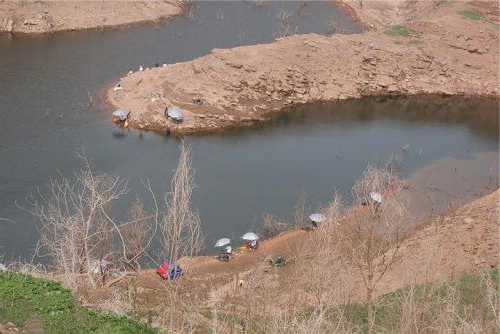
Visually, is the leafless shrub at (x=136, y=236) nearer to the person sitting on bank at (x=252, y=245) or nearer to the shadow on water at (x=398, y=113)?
the person sitting on bank at (x=252, y=245)

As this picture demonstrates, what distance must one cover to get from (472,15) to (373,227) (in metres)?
36.8

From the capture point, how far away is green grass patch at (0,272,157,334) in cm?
1536

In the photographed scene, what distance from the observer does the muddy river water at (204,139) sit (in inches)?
1237

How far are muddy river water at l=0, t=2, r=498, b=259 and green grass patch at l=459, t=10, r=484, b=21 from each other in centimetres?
961

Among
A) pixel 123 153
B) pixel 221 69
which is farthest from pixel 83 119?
pixel 221 69

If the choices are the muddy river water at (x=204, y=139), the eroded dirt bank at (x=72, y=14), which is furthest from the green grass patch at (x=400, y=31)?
the eroded dirt bank at (x=72, y=14)

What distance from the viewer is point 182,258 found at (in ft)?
87.5

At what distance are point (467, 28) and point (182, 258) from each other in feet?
118

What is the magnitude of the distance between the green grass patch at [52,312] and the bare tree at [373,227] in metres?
9.03

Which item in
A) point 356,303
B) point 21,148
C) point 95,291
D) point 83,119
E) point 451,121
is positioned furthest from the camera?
point 451,121

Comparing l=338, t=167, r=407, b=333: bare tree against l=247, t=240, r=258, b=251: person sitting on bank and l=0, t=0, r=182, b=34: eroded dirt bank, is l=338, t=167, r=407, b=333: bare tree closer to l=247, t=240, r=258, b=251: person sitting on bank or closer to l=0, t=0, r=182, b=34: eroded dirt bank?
l=247, t=240, r=258, b=251: person sitting on bank

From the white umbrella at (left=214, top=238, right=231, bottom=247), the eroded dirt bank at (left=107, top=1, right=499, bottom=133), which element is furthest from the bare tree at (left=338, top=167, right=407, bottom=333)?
the eroded dirt bank at (left=107, top=1, right=499, bottom=133)

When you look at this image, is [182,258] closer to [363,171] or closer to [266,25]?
[363,171]

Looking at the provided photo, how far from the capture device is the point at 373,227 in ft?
77.9
